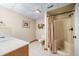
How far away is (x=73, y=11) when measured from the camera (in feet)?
3.48

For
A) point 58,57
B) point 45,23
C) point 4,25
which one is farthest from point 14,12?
point 58,57

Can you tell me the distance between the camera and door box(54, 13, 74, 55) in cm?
110

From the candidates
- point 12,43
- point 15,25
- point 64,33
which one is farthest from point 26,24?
point 64,33

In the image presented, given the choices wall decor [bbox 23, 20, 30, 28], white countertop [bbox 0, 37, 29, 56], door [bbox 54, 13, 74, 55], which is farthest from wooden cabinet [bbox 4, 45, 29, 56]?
door [bbox 54, 13, 74, 55]

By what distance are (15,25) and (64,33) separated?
22.0 inches

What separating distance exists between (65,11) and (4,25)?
67cm

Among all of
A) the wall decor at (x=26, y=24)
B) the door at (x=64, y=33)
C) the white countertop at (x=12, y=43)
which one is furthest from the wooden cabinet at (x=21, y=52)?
the door at (x=64, y=33)

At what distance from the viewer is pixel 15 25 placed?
1.11 m

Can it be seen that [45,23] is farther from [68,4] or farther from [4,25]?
[4,25]

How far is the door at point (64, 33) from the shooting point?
3.62 ft

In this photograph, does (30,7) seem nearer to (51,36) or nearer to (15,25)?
(15,25)

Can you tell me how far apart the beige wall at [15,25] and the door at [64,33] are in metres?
0.29

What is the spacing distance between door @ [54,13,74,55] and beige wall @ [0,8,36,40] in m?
0.29

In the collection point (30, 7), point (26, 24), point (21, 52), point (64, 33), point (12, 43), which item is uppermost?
point (30, 7)
